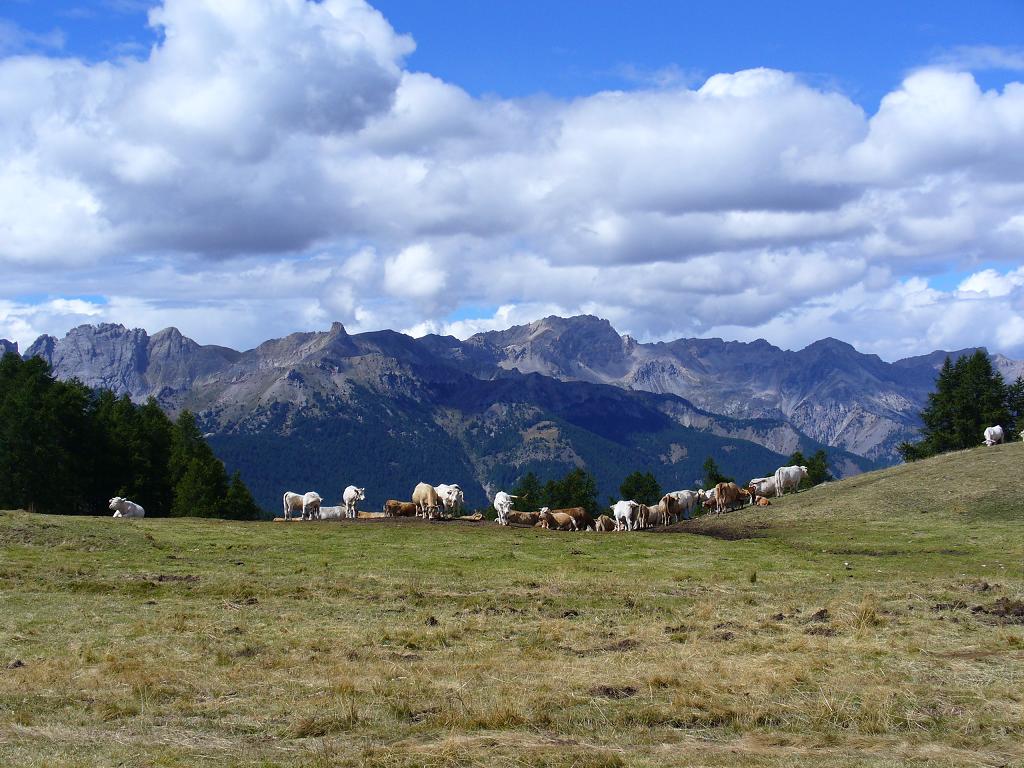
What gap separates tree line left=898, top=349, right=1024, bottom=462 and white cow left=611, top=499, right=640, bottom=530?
6174 cm

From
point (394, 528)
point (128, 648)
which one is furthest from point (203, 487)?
point (128, 648)

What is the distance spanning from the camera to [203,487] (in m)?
85.0

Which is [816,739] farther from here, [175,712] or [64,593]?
[64,593]

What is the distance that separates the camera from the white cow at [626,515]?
55.8 m

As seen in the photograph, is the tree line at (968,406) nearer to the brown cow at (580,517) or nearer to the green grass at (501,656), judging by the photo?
the brown cow at (580,517)

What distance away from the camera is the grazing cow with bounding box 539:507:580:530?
186 feet

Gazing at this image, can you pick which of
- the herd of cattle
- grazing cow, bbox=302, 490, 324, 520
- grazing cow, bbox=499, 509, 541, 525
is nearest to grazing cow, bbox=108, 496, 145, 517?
the herd of cattle

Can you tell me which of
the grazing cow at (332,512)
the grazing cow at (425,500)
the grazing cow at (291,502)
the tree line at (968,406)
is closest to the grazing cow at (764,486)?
the grazing cow at (425,500)

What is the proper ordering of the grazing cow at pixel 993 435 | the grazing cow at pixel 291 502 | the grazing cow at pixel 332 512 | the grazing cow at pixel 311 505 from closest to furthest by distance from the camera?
the grazing cow at pixel 311 505 < the grazing cow at pixel 291 502 < the grazing cow at pixel 993 435 < the grazing cow at pixel 332 512

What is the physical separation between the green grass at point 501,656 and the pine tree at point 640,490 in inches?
3526

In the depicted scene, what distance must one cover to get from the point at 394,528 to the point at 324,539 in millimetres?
4574

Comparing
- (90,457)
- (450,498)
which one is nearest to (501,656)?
(450,498)

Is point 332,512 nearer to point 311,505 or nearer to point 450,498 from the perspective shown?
point 311,505

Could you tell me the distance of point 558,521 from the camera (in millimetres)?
56906
